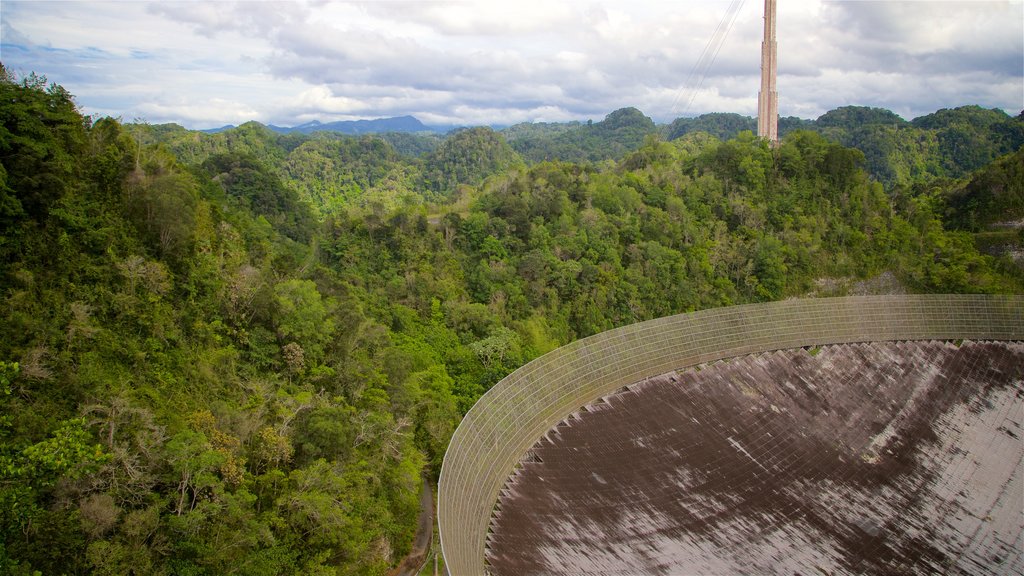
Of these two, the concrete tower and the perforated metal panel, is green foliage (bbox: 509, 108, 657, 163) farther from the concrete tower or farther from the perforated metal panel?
the perforated metal panel

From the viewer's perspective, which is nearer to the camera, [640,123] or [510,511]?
[510,511]

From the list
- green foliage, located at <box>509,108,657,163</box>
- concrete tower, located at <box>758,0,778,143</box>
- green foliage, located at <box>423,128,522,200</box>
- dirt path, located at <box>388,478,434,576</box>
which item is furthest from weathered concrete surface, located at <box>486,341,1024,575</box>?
green foliage, located at <box>509,108,657,163</box>

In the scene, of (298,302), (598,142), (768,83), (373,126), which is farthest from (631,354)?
(373,126)

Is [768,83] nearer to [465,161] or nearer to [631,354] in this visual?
[465,161]

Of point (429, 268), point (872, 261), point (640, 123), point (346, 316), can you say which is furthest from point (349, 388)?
point (640, 123)

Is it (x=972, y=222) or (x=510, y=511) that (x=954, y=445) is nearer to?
(x=510, y=511)

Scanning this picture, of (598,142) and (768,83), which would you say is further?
(598,142)

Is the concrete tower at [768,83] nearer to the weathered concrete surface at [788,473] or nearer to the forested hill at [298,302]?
the forested hill at [298,302]

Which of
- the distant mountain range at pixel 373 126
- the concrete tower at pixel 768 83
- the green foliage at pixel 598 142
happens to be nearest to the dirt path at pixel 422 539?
the concrete tower at pixel 768 83
